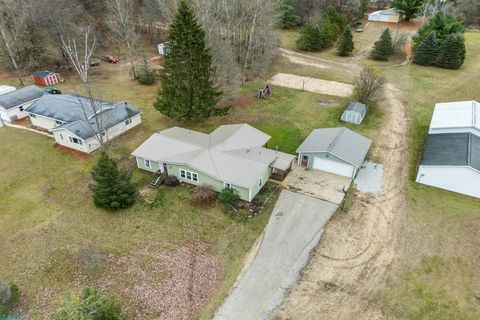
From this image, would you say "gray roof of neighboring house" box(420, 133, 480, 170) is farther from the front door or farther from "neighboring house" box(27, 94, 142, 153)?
"neighboring house" box(27, 94, 142, 153)

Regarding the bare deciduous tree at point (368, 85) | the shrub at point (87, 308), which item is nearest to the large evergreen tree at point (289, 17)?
the bare deciduous tree at point (368, 85)

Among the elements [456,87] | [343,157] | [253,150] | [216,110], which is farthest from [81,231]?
[456,87]

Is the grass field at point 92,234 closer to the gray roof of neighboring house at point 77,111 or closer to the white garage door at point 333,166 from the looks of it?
the gray roof of neighboring house at point 77,111

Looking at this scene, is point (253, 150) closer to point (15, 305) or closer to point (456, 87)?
point (15, 305)

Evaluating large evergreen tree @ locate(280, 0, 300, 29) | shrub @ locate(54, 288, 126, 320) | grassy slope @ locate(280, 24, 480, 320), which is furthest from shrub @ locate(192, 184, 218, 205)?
large evergreen tree @ locate(280, 0, 300, 29)

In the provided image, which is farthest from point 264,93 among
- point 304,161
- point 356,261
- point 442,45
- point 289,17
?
point 289,17

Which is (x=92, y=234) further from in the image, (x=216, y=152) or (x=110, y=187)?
(x=216, y=152)
